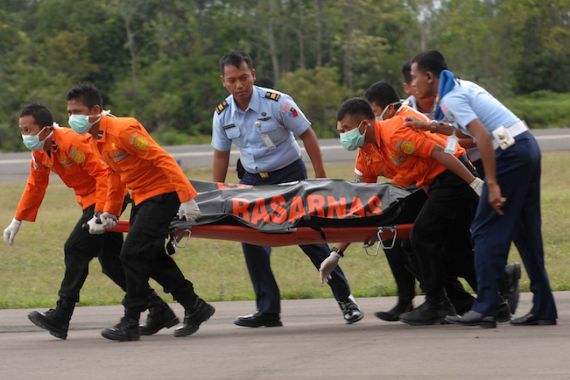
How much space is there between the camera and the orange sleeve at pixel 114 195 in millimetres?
8359

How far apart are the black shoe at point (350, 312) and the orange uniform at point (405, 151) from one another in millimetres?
977

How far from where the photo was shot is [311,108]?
129 ft

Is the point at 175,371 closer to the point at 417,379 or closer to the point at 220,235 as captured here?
the point at 417,379

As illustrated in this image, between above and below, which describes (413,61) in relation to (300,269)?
above

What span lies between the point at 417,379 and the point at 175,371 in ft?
4.42

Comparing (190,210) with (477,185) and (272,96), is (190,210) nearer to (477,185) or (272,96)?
(272,96)

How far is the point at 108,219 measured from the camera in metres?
8.34

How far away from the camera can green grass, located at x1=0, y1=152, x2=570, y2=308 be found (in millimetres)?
11828

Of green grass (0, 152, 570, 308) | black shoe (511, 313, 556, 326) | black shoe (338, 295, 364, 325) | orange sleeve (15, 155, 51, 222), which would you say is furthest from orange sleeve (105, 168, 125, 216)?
green grass (0, 152, 570, 308)

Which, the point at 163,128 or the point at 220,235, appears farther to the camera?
the point at 163,128

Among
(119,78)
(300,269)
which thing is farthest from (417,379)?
(119,78)

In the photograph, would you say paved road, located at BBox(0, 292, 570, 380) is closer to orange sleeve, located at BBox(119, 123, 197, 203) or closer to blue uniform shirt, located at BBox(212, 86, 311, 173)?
orange sleeve, located at BBox(119, 123, 197, 203)

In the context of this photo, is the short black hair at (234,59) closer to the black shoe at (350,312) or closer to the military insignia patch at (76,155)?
the military insignia patch at (76,155)

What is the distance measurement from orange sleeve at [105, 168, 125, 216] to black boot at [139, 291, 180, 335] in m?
0.74
